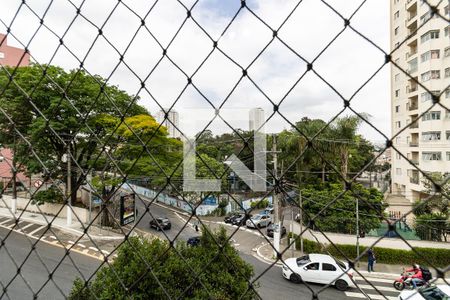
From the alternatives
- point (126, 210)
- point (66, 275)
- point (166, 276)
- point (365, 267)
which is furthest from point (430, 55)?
point (66, 275)

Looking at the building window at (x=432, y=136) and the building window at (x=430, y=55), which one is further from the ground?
the building window at (x=430, y=55)

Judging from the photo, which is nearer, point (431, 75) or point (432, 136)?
point (431, 75)

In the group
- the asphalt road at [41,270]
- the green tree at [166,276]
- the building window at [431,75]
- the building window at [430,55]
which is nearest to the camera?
the green tree at [166,276]

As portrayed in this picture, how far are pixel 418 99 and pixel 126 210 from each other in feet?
28.1

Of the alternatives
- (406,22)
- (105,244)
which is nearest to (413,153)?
(406,22)

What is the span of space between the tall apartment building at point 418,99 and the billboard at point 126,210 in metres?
6.22

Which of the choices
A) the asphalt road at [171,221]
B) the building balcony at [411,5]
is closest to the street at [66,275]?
the asphalt road at [171,221]

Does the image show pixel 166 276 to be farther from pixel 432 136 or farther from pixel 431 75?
pixel 431 75

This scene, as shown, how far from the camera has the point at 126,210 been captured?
595 cm

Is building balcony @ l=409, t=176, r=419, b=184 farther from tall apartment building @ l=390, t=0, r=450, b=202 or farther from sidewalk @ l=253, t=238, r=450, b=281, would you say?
sidewalk @ l=253, t=238, r=450, b=281

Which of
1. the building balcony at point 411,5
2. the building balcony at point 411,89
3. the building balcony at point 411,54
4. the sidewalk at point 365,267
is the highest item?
the building balcony at point 411,5

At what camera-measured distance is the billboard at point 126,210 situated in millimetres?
5570

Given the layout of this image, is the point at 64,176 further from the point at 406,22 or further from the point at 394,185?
the point at 406,22

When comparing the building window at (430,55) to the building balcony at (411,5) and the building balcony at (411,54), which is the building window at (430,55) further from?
the building balcony at (411,5)
